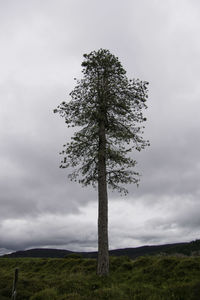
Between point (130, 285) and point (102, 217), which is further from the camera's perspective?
point (102, 217)

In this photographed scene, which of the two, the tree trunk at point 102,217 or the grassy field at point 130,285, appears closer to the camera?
the grassy field at point 130,285

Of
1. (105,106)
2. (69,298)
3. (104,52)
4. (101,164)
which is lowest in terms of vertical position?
(69,298)

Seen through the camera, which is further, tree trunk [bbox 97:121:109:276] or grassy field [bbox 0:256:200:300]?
tree trunk [bbox 97:121:109:276]

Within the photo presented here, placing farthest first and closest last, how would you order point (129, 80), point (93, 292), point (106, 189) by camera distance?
point (129, 80) → point (106, 189) → point (93, 292)

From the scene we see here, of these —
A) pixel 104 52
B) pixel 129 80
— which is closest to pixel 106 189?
pixel 129 80

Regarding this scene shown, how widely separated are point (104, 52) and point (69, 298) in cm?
1419

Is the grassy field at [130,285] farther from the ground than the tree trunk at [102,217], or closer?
closer

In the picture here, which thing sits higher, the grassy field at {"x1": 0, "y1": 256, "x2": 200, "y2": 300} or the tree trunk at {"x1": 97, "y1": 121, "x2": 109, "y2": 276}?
the tree trunk at {"x1": 97, "y1": 121, "x2": 109, "y2": 276}

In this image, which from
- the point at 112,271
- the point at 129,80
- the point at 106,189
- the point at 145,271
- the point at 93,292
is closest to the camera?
the point at 93,292

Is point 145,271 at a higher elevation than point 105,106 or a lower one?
lower

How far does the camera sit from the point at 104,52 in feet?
57.5

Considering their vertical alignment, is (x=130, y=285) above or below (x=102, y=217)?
below

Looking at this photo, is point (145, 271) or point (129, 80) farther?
point (129, 80)

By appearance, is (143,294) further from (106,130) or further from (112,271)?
(106,130)
